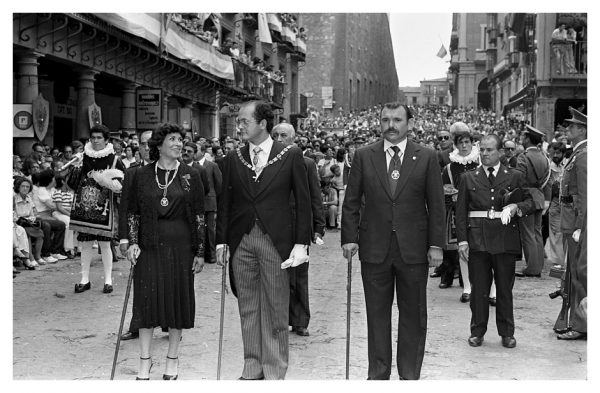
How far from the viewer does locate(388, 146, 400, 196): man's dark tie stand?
5.64m

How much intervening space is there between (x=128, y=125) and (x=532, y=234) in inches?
520

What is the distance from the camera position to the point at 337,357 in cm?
665

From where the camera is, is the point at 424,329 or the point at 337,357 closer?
the point at 424,329

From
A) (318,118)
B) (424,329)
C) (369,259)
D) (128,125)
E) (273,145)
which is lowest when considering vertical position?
(424,329)

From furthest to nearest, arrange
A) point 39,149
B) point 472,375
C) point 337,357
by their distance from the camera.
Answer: point 39,149, point 337,357, point 472,375

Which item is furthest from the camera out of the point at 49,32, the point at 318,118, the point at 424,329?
the point at 318,118

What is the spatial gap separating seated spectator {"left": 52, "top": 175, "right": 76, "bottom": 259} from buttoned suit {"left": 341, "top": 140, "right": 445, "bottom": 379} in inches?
296

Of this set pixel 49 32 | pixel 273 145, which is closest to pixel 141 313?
pixel 273 145

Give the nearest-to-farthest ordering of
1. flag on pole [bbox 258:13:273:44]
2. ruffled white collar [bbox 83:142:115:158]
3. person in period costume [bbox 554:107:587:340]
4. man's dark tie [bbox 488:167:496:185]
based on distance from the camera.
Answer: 1. person in period costume [bbox 554:107:587:340]
2. man's dark tie [bbox 488:167:496:185]
3. ruffled white collar [bbox 83:142:115:158]
4. flag on pole [bbox 258:13:273:44]

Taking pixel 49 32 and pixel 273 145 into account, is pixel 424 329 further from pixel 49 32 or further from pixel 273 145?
pixel 49 32

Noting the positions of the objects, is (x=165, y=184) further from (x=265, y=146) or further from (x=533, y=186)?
(x=533, y=186)

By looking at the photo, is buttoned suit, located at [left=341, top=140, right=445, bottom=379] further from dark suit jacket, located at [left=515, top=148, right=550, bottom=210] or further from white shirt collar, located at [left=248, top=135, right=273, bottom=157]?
dark suit jacket, located at [left=515, top=148, right=550, bottom=210]

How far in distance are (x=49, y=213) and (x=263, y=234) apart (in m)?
7.46

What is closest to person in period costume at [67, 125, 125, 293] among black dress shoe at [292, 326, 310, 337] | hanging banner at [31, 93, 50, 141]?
black dress shoe at [292, 326, 310, 337]
